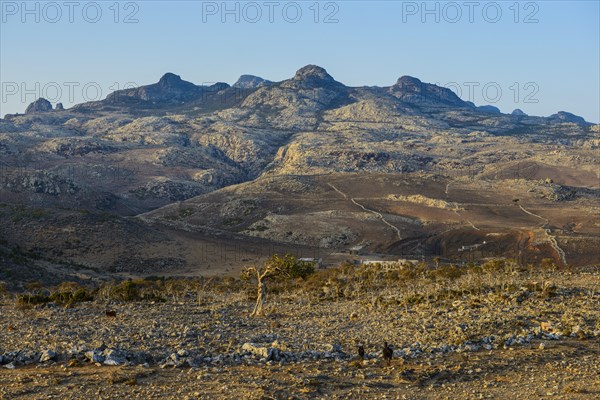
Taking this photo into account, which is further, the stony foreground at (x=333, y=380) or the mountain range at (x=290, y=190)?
the mountain range at (x=290, y=190)

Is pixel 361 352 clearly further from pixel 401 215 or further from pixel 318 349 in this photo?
pixel 401 215

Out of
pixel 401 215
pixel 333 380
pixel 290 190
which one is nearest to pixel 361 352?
pixel 333 380

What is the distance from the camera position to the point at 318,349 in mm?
20547

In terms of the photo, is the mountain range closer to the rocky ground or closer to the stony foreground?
the rocky ground

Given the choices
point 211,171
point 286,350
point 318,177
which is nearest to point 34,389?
point 286,350

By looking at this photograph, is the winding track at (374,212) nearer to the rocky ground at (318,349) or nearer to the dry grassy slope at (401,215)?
the dry grassy slope at (401,215)

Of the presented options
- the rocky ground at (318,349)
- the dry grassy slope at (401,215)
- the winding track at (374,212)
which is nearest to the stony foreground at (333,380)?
the rocky ground at (318,349)

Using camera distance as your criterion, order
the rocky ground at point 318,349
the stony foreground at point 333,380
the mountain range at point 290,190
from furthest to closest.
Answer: the mountain range at point 290,190
the rocky ground at point 318,349
the stony foreground at point 333,380

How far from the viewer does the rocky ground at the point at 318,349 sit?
1639 centimetres

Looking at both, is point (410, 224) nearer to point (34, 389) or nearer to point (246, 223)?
point (246, 223)

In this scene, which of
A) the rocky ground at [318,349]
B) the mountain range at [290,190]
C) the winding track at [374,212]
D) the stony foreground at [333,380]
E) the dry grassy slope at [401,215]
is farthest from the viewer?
the winding track at [374,212]

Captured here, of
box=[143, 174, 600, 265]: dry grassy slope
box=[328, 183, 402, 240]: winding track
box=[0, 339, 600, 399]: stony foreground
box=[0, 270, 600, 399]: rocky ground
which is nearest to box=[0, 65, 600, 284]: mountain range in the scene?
box=[143, 174, 600, 265]: dry grassy slope

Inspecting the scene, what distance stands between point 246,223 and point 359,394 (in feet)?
296

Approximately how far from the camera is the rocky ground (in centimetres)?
1639
